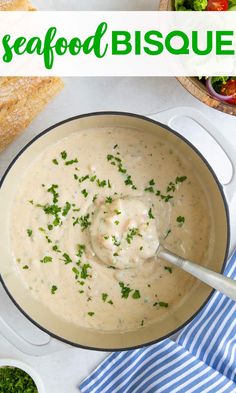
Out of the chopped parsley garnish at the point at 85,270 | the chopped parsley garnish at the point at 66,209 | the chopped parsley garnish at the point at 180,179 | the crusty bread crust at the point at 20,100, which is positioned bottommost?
the chopped parsley garnish at the point at 85,270

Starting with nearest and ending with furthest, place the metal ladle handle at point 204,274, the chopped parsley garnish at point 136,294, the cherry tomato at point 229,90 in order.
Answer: the metal ladle handle at point 204,274 → the chopped parsley garnish at point 136,294 → the cherry tomato at point 229,90

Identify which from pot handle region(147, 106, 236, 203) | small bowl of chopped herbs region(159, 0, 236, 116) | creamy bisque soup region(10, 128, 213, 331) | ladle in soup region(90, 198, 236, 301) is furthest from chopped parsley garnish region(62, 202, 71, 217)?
small bowl of chopped herbs region(159, 0, 236, 116)

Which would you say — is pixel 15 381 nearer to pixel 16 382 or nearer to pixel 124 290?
pixel 16 382

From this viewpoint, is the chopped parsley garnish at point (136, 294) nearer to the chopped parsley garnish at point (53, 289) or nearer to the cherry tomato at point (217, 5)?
the chopped parsley garnish at point (53, 289)

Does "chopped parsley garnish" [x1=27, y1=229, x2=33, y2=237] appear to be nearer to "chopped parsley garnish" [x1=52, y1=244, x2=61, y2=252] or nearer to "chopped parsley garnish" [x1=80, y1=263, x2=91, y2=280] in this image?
"chopped parsley garnish" [x1=52, y1=244, x2=61, y2=252]

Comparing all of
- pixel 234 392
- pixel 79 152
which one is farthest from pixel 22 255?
pixel 234 392

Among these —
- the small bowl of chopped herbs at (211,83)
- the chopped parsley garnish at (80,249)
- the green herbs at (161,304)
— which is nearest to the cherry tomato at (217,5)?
the small bowl of chopped herbs at (211,83)

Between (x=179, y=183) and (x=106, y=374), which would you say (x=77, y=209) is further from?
(x=106, y=374)
